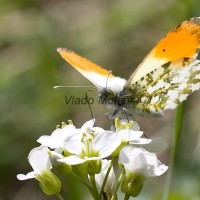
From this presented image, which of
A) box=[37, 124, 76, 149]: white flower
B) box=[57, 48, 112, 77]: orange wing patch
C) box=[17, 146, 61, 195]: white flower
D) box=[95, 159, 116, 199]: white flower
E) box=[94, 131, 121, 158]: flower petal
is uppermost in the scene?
box=[57, 48, 112, 77]: orange wing patch

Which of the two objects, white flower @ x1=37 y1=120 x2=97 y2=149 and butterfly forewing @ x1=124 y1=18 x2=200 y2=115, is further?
butterfly forewing @ x1=124 y1=18 x2=200 y2=115

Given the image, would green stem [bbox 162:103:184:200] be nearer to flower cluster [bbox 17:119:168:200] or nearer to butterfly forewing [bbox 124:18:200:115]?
butterfly forewing [bbox 124:18:200:115]

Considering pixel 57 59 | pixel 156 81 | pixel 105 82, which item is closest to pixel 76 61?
pixel 105 82

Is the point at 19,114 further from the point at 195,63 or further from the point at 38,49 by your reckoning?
the point at 195,63

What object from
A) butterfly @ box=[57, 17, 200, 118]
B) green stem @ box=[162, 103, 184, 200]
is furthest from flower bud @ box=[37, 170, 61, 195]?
butterfly @ box=[57, 17, 200, 118]

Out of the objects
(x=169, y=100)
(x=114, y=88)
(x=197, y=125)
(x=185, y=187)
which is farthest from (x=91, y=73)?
(x=197, y=125)

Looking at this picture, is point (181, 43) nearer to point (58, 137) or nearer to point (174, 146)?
point (174, 146)
